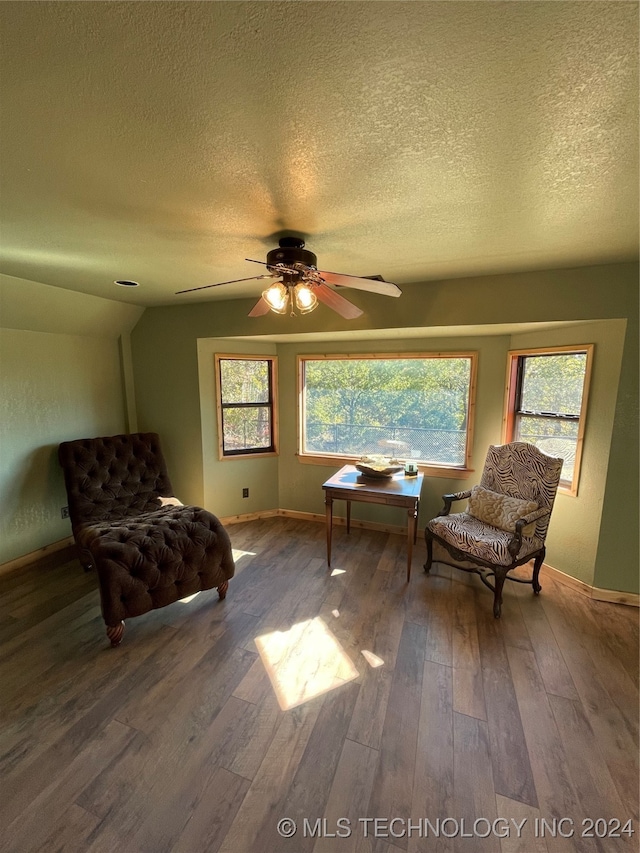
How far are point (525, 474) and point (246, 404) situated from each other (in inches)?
112

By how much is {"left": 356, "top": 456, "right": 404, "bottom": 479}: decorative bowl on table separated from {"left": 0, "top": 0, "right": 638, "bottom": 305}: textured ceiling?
1.94 m

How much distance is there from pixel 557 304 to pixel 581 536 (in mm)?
1804

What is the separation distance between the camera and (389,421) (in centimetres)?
379

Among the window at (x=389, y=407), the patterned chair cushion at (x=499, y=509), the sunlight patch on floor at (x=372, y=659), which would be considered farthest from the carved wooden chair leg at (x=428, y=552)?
the sunlight patch on floor at (x=372, y=659)

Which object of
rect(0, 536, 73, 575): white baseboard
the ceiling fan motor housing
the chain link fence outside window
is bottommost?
rect(0, 536, 73, 575): white baseboard

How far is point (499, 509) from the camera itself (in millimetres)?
2756

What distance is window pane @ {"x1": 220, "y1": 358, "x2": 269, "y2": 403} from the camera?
3883 mm

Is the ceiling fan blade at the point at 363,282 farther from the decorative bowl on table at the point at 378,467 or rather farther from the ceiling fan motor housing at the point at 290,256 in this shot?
the decorative bowl on table at the point at 378,467

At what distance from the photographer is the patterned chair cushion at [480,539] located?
8.14ft

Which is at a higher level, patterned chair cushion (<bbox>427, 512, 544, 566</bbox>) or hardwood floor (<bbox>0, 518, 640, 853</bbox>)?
patterned chair cushion (<bbox>427, 512, 544, 566</bbox>)

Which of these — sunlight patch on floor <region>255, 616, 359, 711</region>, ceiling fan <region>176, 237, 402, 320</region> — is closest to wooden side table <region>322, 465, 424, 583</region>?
sunlight patch on floor <region>255, 616, 359, 711</region>

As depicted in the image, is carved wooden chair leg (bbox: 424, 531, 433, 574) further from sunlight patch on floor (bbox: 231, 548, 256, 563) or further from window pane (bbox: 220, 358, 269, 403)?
window pane (bbox: 220, 358, 269, 403)

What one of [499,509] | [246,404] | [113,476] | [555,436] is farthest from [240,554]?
[555,436]

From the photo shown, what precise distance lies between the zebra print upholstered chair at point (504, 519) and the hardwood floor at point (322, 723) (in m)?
0.33
